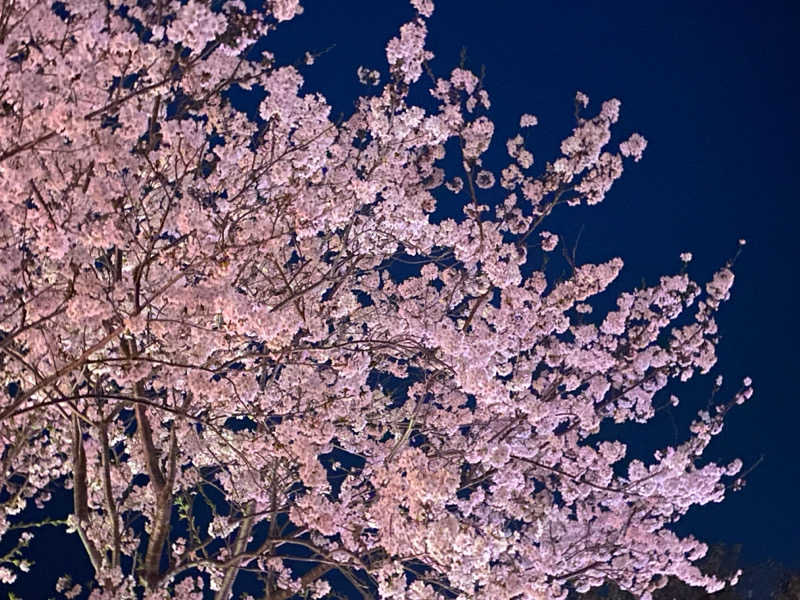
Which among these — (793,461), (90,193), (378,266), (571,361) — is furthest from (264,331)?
(793,461)

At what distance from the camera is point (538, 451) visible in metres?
9.69

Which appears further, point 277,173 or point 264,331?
point 277,173

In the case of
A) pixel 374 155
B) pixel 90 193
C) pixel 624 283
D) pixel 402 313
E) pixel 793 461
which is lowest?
pixel 90 193

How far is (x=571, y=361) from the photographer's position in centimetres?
1053

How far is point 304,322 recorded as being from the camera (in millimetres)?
7207

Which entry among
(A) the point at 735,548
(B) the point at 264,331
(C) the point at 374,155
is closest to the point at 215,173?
(C) the point at 374,155

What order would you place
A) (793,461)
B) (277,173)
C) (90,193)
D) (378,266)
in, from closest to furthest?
1. (90,193)
2. (277,173)
3. (378,266)
4. (793,461)

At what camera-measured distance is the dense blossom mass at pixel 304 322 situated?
5629 millimetres

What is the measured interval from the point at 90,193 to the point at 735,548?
19268mm

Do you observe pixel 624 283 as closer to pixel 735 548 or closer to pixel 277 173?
pixel 735 548

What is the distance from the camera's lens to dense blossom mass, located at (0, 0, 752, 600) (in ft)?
18.5

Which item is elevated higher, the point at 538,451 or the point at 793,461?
the point at 793,461

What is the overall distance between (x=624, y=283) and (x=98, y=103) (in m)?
77.1

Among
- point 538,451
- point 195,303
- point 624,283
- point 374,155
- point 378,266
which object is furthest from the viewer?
point 624,283
